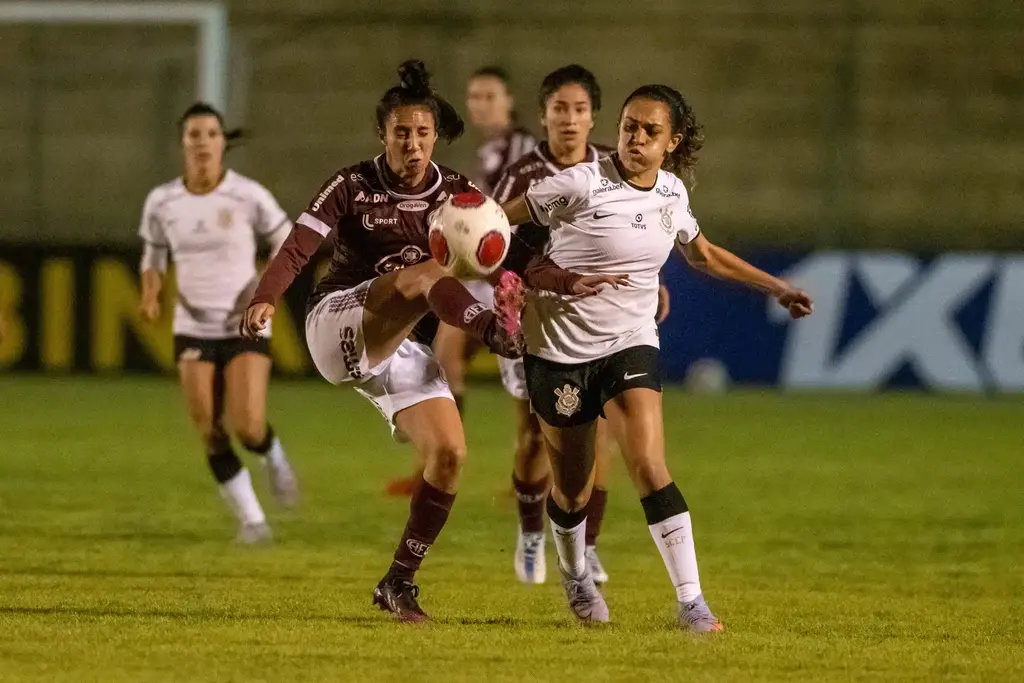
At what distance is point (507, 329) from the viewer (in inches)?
218

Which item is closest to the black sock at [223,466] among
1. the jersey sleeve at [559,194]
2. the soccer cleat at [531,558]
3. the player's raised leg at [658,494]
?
the soccer cleat at [531,558]

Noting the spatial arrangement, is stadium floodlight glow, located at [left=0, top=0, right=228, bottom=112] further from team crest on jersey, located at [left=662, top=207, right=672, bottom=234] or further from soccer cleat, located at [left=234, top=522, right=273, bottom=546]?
team crest on jersey, located at [left=662, top=207, right=672, bottom=234]

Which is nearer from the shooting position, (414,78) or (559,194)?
(559,194)

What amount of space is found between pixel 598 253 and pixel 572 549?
1112 mm

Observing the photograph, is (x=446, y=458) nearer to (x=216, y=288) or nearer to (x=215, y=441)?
(x=215, y=441)

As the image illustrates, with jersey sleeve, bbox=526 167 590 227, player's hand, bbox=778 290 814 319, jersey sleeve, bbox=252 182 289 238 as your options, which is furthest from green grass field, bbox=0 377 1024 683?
jersey sleeve, bbox=252 182 289 238

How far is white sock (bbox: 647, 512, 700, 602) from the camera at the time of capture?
5969 millimetres

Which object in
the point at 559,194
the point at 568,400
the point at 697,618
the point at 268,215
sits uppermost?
the point at 559,194

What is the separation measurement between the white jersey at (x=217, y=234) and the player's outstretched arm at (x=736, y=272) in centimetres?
312

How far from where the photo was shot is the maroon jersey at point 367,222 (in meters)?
6.18

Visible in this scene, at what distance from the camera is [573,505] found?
20.9 ft

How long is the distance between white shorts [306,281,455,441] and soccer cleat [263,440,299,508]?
2.96 metres

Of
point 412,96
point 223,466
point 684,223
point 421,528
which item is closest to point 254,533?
point 223,466

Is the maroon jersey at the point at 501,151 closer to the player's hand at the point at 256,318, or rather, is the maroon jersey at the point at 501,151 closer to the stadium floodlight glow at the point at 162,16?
the player's hand at the point at 256,318
